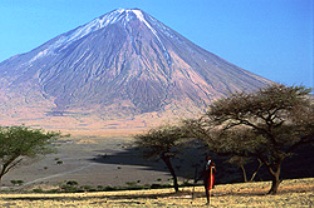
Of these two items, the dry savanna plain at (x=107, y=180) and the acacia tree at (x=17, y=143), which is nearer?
the dry savanna plain at (x=107, y=180)

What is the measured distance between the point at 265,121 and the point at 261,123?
6.35 ft

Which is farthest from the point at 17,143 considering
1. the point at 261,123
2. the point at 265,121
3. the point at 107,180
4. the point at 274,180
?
the point at 107,180

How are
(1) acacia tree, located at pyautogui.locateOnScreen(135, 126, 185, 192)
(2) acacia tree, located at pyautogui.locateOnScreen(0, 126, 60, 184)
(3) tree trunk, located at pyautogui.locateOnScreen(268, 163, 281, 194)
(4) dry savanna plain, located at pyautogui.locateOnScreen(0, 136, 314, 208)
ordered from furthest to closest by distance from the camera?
(2) acacia tree, located at pyautogui.locateOnScreen(0, 126, 60, 184), (1) acacia tree, located at pyautogui.locateOnScreen(135, 126, 185, 192), (3) tree trunk, located at pyautogui.locateOnScreen(268, 163, 281, 194), (4) dry savanna plain, located at pyautogui.locateOnScreen(0, 136, 314, 208)

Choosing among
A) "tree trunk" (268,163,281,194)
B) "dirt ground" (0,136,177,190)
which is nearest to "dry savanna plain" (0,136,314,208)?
"dirt ground" (0,136,177,190)

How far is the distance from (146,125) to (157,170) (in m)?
99.3

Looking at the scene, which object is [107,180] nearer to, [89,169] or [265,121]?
[89,169]

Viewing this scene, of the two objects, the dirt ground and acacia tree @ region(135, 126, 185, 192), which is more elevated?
the dirt ground

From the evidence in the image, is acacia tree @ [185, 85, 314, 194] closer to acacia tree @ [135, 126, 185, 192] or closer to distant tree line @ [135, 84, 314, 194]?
distant tree line @ [135, 84, 314, 194]

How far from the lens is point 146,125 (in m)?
167

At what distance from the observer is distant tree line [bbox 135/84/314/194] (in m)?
23.8

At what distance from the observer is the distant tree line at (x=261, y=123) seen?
2380 centimetres

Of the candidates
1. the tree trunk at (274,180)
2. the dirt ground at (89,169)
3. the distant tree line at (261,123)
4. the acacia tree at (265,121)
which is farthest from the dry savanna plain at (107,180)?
the acacia tree at (265,121)

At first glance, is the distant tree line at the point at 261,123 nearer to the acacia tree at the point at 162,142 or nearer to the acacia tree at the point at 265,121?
the acacia tree at the point at 265,121

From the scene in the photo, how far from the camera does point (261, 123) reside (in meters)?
27.3
